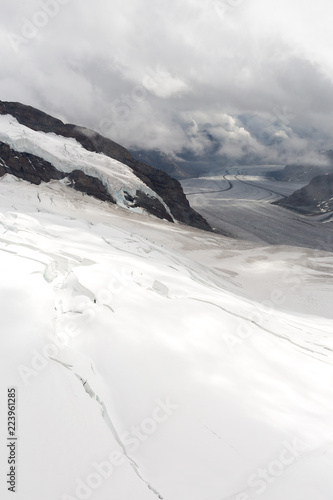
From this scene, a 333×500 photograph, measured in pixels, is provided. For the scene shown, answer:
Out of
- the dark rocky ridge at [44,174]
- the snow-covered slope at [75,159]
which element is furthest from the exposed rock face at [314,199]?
the dark rocky ridge at [44,174]

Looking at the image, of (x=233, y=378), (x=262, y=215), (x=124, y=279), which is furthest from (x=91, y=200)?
(x=262, y=215)

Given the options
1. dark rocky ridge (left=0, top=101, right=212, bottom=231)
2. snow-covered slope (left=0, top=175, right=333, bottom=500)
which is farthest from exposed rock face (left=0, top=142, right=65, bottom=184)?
snow-covered slope (left=0, top=175, right=333, bottom=500)

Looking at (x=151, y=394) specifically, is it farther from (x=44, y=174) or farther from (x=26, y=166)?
(x=26, y=166)

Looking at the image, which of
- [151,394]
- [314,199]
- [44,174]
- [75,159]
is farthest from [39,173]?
[314,199]

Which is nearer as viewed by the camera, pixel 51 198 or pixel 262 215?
pixel 51 198

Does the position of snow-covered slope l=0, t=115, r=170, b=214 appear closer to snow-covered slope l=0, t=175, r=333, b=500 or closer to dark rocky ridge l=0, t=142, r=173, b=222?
dark rocky ridge l=0, t=142, r=173, b=222

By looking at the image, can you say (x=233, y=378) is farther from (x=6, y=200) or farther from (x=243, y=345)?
(x=6, y=200)

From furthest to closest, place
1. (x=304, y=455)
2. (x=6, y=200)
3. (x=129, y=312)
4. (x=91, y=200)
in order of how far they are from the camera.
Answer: (x=91, y=200), (x=6, y=200), (x=129, y=312), (x=304, y=455)
